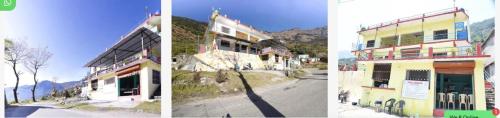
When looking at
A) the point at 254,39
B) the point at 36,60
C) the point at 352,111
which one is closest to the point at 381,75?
the point at 352,111

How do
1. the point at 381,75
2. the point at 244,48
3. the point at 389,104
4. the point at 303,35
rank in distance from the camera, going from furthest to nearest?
the point at 244,48
the point at 303,35
the point at 381,75
the point at 389,104

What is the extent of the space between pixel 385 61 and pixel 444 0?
776 millimetres

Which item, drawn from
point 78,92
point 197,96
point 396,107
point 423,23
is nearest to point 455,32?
point 423,23

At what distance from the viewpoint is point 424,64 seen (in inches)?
146

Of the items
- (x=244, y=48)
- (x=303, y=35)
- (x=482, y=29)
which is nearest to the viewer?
(x=482, y=29)

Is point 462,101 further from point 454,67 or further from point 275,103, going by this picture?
point 275,103

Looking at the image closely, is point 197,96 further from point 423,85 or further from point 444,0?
point 444,0

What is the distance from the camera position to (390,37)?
3877mm

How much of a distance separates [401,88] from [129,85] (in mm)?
2689

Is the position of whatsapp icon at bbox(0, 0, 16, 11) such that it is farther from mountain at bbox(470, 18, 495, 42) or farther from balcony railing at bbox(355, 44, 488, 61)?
mountain at bbox(470, 18, 495, 42)

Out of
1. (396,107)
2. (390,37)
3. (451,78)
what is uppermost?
(390,37)

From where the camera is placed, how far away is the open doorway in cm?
396

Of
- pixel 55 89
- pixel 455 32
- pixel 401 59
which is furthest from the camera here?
pixel 55 89

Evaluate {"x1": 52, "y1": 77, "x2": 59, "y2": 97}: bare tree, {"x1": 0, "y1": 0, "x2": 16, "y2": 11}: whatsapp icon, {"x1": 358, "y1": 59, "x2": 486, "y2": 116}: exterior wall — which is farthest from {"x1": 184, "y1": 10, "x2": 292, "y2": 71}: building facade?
{"x1": 0, "y1": 0, "x2": 16, "y2": 11}: whatsapp icon
